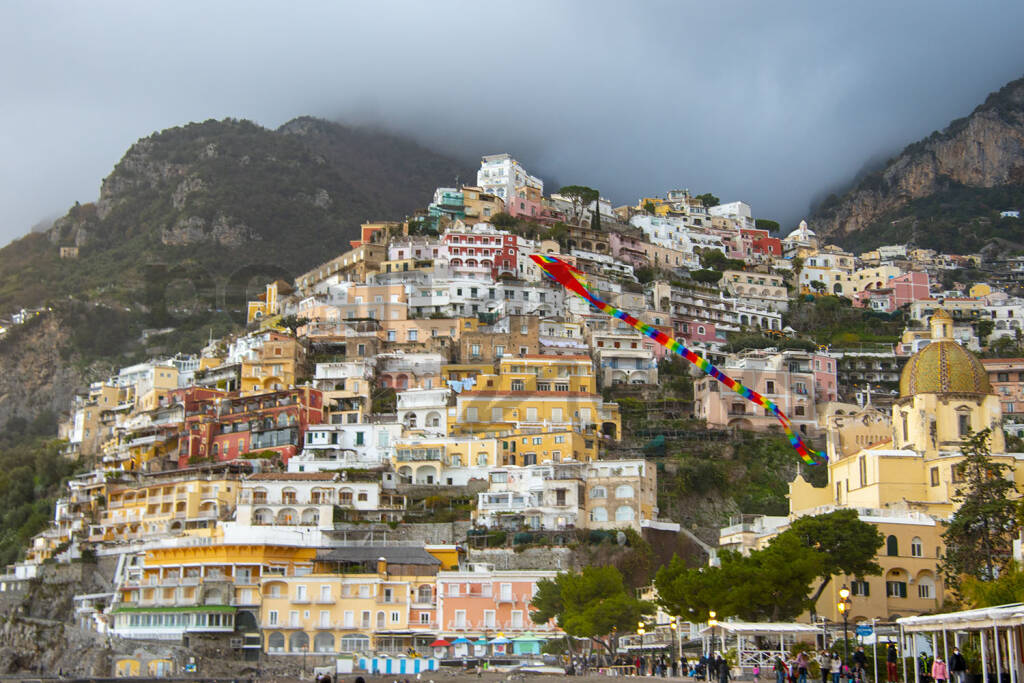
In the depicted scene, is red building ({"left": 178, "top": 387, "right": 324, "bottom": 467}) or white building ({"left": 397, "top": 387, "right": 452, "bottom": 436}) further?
white building ({"left": 397, "top": 387, "right": 452, "bottom": 436})

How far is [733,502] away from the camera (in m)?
77.2

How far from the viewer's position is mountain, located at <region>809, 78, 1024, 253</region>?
16100 centimetres

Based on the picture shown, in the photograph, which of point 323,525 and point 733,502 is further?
point 733,502

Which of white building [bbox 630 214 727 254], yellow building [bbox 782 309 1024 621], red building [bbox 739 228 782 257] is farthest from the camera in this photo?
red building [bbox 739 228 782 257]

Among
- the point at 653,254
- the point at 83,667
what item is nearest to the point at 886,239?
the point at 653,254

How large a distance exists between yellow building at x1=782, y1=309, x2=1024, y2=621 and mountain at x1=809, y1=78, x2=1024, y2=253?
98.1m

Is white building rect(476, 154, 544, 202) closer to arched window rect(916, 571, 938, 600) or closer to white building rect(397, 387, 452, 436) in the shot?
white building rect(397, 387, 452, 436)

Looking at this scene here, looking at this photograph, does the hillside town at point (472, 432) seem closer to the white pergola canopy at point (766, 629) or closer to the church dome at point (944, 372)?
the church dome at point (944, 372)

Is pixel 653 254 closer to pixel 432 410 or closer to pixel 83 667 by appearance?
pixel 432 410

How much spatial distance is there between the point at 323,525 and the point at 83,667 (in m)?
14.0

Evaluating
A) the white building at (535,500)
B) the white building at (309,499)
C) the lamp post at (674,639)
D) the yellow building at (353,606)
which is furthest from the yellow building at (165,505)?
the lamp post at (674,639)

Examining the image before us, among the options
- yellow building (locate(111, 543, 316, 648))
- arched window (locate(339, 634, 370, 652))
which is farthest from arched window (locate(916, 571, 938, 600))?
yellow building (locate(111, 543, 316, 648))

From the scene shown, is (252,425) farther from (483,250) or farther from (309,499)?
(483,250)

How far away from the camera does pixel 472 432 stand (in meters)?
80.9
